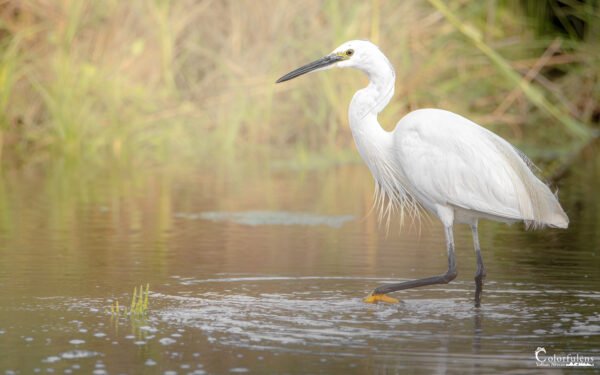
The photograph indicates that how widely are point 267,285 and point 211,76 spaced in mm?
9259

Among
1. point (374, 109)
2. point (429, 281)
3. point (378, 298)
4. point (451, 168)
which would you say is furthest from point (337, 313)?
point (374, 109)

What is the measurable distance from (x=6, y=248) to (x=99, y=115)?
711cm

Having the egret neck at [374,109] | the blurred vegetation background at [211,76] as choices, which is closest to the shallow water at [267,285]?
the egret neck at [374,109]

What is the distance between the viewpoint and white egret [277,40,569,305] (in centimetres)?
721

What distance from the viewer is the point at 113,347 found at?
5363 millimetres

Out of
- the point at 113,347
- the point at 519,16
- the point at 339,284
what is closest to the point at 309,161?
the point at 519,16

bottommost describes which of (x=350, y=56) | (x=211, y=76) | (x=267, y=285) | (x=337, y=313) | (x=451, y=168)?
(x=337, y=313)

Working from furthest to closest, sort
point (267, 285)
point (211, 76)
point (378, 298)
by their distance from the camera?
point (211, 76) < point (267, 285) < point (378, 298)

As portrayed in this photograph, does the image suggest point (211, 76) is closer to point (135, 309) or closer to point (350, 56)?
point (350, 56)

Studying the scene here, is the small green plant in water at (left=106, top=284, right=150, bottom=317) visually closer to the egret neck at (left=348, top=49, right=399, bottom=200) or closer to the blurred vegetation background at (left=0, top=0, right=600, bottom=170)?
the egret neck at (left=348, top=49, right=399, bottom=200)

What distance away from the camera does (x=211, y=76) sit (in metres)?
16.2

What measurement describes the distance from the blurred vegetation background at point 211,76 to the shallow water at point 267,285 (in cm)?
274

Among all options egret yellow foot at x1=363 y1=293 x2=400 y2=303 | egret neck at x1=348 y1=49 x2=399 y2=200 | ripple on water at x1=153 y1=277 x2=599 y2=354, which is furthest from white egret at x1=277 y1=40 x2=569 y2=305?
ripple on water at x1=153 y1=277 x2=599 y2=354

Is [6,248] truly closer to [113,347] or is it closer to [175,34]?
[113,347]
